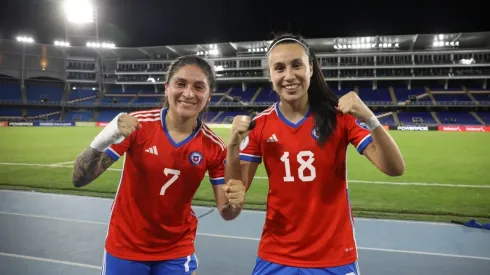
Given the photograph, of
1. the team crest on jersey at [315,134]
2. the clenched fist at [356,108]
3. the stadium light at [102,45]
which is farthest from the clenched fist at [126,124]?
the stadium light at [102,45]

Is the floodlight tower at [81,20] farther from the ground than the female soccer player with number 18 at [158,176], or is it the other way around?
the floodlight tower at [81,20]

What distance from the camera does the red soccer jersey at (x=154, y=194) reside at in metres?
2.39

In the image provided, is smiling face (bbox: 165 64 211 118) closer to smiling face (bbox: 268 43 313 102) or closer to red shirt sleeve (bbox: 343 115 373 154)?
smiling face (bbox: 268 43 313 102)

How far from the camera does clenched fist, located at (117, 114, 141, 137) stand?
7.53 feet

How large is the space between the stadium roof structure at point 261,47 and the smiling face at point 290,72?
5343 centimetres

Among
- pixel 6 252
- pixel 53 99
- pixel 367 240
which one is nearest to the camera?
pixel 6 252

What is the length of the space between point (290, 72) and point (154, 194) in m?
1.24

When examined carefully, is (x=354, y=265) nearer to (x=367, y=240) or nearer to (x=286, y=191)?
(x=286, y=191)

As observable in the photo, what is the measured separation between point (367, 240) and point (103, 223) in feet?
15.3

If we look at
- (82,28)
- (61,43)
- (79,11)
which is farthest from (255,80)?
(61,43)

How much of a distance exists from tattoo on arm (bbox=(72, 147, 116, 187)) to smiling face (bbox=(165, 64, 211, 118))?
0.63 metres

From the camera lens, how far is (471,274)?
4.36 metres

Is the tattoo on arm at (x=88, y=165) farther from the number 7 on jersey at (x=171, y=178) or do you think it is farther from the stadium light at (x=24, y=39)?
the stadium light at (x=24, y=39)

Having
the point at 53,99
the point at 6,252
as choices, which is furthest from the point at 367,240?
the point at 53,99
